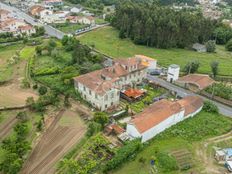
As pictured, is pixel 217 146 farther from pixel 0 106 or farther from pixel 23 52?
pixel 23 52

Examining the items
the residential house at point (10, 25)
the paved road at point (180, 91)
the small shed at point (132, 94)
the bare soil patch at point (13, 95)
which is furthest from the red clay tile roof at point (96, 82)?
the residential house at point (10, 25)

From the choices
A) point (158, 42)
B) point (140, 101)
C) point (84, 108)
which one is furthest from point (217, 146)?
point (158, 42)

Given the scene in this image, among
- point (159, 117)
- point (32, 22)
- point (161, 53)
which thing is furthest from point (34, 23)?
point (159, 117)

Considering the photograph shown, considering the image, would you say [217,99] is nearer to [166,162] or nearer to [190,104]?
A: [190,104]

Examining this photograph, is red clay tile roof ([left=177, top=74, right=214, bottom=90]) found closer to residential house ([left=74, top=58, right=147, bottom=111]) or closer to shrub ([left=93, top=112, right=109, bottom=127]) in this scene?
residential house ([left=74, top=58, right=147, bottom=111])

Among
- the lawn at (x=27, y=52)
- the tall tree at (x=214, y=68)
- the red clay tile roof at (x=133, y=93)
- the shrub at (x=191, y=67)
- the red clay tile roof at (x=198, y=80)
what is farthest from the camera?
the lawn at (x=27, y=52)

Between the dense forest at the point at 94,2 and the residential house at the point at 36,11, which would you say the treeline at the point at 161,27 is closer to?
the residential house at the point at 36,11
